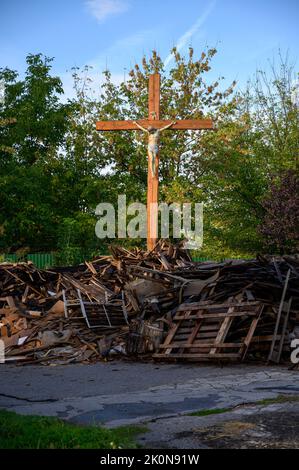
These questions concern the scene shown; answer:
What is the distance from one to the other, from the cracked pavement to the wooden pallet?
0.92ft

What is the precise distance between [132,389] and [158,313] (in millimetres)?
4197

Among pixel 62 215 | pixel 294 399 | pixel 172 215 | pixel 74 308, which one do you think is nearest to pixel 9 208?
pixel 62 215

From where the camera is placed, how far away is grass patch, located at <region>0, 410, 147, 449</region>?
17.0 feet

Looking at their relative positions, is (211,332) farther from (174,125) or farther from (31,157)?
(31,157)

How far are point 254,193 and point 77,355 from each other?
866 inches

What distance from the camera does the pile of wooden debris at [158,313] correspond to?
11.3 meters

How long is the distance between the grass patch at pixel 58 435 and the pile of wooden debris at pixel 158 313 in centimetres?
505

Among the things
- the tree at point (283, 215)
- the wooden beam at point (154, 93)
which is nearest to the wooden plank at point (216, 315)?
the wooden beam at point (154, 93)

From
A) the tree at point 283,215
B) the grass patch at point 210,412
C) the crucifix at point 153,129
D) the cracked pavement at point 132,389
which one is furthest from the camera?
the tree at point 283,215

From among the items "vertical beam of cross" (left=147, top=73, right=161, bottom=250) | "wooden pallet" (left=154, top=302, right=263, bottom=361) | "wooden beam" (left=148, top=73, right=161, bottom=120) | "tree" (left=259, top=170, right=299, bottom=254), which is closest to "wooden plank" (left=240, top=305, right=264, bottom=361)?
"wooden pallet" (left=154, top=302, right=263, bottom=361)

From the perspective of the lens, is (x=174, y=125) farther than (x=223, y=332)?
Yes

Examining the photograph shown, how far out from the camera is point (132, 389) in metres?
8.77

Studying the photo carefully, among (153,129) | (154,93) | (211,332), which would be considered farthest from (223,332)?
(154,93)

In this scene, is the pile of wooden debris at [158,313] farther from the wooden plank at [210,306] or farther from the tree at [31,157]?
the tree at [31,157]
